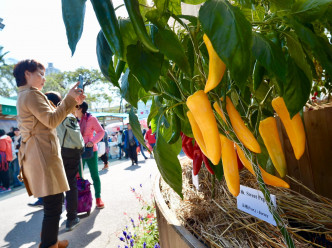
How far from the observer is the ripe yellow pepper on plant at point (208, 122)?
1.36 ft

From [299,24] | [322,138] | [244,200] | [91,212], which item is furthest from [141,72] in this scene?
[91,212]

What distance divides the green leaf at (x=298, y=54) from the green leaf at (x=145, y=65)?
9.5 inches

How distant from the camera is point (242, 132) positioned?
0.43 m

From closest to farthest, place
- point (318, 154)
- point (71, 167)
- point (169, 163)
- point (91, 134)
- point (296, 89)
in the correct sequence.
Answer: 1. point (296, 89)
2. point (169, 163)
3. point (318, 154)
4. point (71, 167)
5. point (91, 134)

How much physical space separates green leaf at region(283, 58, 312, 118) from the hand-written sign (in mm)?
285

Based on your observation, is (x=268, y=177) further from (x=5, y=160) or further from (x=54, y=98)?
(x=5, y=160)

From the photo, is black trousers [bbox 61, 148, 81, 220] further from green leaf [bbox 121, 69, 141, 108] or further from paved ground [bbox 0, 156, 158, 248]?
green leaf [bbox 121, 69, 141, 108]

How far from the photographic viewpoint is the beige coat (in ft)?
4.74

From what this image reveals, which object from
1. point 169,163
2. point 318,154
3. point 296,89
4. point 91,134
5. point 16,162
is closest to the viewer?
point 296,89

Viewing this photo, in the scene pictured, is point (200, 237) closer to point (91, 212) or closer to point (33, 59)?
point (33, 59)

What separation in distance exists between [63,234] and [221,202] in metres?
1.95

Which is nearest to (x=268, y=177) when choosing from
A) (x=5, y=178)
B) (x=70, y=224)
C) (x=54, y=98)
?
(x=54, y=98)

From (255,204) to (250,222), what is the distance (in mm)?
Result: 136

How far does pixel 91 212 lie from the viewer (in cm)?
274
